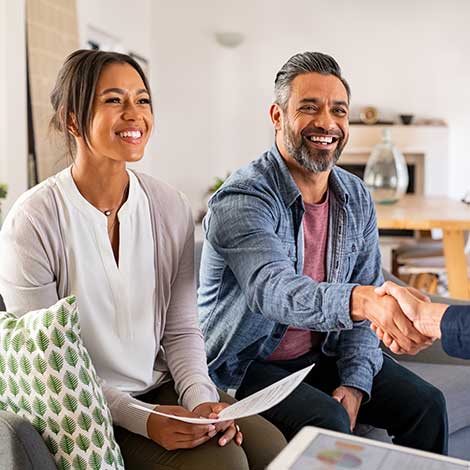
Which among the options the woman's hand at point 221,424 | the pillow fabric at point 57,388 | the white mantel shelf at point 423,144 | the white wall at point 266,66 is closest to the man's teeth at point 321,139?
the woman's hand at point 221,424

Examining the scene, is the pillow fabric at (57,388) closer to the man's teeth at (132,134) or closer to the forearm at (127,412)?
the forearm at (127,412)

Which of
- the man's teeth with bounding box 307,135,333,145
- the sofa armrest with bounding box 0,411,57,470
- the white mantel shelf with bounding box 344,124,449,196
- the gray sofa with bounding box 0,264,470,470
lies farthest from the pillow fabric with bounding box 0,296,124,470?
the white mantel shelf with bounding box 344,124,449,196

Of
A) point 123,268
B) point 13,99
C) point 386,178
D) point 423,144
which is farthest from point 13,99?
point 423,144

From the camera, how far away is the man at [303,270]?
6.01 ft

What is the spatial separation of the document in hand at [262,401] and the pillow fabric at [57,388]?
162 millimetres

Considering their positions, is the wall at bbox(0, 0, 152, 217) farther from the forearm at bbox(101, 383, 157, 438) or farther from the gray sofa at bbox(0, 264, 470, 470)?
the forearm at bbox(101, 383, 157, 438)

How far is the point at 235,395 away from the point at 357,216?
55cm

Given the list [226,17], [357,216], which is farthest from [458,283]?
[226,17]

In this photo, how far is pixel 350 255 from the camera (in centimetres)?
207

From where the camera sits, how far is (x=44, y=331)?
1402 millimetres

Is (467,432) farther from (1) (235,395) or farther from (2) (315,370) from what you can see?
(1) (235,395)

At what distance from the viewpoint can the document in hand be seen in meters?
1.38

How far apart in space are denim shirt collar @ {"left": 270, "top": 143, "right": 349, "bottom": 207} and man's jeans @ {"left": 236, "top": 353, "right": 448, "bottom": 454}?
15.7 inches

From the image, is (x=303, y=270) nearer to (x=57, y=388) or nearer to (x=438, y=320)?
(x=438, y=320)
